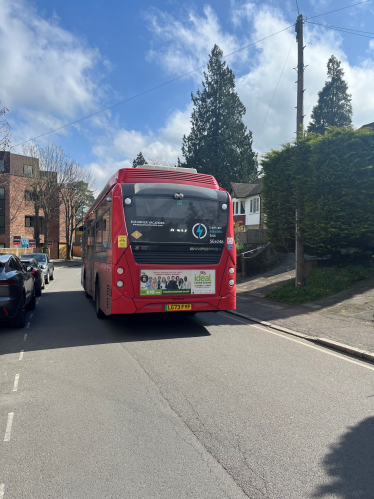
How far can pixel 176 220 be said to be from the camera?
29.3ft

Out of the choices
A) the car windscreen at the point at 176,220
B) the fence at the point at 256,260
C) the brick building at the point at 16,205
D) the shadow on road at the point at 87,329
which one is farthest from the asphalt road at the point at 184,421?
the brick building at the point at 16,205

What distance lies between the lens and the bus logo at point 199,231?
29.7ft

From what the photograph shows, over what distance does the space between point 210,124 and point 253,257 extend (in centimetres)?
3507

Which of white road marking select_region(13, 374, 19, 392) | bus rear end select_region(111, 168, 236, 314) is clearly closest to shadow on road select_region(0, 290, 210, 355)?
bus rear end select_region(111, 168, 236, 314)

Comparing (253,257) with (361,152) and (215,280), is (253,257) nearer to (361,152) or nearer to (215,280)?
(361,152)

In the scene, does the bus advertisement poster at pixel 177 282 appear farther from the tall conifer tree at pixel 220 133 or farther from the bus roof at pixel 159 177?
the tall conifer tree at pixel 220 133

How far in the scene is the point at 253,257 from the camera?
21.2 metres

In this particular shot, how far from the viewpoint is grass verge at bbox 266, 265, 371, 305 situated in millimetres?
12961

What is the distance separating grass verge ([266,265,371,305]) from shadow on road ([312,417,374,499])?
354 inches

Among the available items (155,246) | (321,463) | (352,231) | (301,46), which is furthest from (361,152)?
(321,463)

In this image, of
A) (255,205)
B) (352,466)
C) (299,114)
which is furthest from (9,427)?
(255,205)

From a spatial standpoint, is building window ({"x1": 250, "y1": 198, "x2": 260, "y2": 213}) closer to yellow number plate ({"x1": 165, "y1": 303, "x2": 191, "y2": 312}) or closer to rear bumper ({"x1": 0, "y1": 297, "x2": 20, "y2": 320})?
yellow number plate ({"x1": 165, "y1": 303, "x2": 191, "y2": 312})

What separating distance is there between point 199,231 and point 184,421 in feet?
17.2

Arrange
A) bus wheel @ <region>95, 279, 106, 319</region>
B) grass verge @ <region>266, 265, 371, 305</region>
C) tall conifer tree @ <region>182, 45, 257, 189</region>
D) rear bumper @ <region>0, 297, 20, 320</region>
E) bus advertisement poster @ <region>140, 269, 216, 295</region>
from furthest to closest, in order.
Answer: tall conifer tree @ <region>182, 45, 257, 189</region>, grass verge @ <region>266, 265, 371, 305</region>, bus wheel @ <region>95, 279, 106, 319</region>, rear bumper @ <region>0, 297, 20, 320</region>, bus advertisement poster @ <region>140, 269, 216, 295</region>
